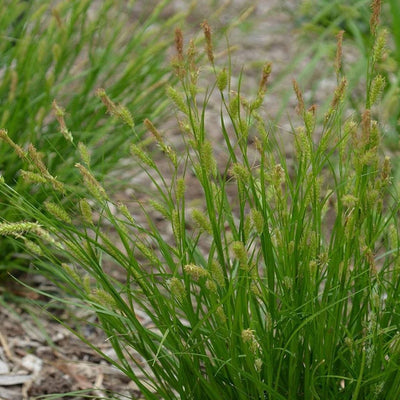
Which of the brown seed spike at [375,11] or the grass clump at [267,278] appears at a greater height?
the brown seed spike at [375,11]

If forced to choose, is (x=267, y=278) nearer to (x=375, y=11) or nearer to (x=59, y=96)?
(x=375, y=11)

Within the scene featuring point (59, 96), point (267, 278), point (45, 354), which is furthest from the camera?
point (59, 96)

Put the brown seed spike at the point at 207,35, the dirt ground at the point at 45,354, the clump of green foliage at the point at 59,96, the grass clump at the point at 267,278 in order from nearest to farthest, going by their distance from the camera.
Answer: the brown seed spike at the point at 207,35, the grass clump at the point at 267,278, the dirt ground at the point at 45,354, the clump of green foliage at the point at 59,96

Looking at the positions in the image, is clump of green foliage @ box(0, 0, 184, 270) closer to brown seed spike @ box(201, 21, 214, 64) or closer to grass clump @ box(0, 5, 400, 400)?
grass clump @ box(0, 5, 400, 400)

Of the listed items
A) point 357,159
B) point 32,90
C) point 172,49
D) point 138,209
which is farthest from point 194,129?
point 172,49

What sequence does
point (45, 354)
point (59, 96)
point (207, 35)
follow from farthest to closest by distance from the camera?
point (59, 96), point (45, 354), point (207, 35)

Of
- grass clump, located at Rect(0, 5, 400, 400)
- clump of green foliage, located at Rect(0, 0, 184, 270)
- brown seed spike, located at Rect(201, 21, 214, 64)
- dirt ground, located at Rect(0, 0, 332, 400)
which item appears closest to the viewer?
brown seed spike, located at Rect(201, 21, 214, 64)

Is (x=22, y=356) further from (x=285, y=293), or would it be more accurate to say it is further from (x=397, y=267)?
(x=397, y=267)

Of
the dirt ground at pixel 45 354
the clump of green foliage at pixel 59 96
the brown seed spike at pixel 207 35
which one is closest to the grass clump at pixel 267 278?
the brown seed spike at pixel 207 35

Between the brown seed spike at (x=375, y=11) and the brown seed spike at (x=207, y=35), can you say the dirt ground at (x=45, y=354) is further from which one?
the brown seed spike at (x=375, y=11)

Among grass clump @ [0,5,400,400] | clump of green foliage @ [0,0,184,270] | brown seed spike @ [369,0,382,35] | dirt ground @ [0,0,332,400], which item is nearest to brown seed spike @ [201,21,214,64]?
grass clump @ [0,5,400,400]

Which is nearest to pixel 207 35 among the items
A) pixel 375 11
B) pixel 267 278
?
pixel 375 11
